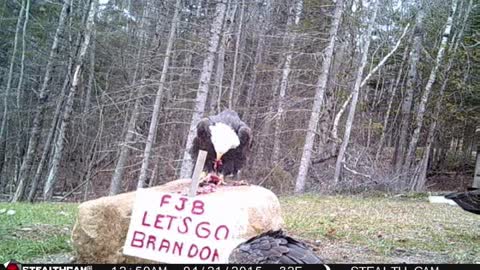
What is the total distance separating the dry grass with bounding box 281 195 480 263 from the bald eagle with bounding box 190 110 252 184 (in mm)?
723

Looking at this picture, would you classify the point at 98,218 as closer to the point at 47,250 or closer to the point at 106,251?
the point at 106,251

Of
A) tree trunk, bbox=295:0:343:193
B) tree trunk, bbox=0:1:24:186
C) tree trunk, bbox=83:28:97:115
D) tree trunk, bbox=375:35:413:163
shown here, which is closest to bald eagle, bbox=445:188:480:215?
tree trunk, bbox=295:0:343:193

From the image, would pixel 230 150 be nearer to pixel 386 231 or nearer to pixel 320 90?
pixel 386 231

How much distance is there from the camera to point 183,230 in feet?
6.24

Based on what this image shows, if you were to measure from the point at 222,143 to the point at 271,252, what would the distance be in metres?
1.31

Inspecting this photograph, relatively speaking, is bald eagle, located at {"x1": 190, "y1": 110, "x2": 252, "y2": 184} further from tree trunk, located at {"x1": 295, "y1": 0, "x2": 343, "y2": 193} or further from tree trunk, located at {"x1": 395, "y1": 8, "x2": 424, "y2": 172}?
tree trunk, located at {"x1": 395, "y1": 8, "x2": 424, "y2": 172}

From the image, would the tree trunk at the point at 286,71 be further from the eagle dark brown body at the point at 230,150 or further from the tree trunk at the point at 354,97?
the eagle dark brown body at the point at 230,150

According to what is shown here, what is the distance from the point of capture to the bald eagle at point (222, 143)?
287 cm

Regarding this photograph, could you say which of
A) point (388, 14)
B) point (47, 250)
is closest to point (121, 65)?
point (388, 14)

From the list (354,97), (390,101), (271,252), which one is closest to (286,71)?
(354,97)

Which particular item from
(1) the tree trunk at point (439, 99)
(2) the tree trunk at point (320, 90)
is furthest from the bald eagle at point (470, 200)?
(1) the tree trunk at point (439, 99)

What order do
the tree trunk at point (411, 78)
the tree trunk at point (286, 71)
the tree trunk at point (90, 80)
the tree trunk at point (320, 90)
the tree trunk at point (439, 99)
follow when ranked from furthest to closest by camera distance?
the tree trunk at point (90, 80), the tree trunk at point (439, 99), the tree trunk at point (286, 71), the tree trunk at point (411, 78), the tree trunk at point (320, 90)

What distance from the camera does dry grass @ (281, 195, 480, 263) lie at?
2.72 metres

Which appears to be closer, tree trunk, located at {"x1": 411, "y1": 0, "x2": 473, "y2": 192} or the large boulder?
the large boulder
